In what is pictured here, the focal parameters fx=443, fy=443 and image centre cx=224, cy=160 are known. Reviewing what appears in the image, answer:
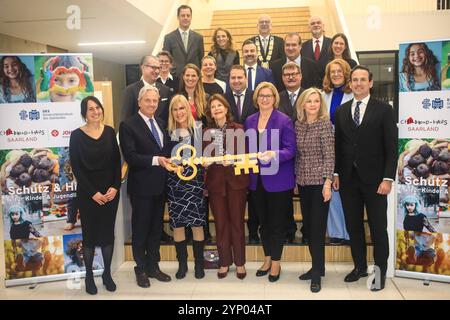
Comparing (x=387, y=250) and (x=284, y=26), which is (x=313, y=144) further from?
(x=284, y=26)

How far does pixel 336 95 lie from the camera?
3.98 meters

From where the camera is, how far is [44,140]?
3754mm

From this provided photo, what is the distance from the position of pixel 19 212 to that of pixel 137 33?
5983mm

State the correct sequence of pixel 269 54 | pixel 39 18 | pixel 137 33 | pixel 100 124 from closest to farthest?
1. pixel 100 124
2. pixel 269 54
3. pixel 39 18
4. pixel 137 33

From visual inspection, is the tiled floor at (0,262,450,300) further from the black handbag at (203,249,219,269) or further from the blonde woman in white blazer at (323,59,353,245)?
the blonde woman in white blazer at (323,59,353,245)

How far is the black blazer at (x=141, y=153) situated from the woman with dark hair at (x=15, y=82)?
2.79 feet

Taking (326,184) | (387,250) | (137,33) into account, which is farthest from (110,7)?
(387,250)

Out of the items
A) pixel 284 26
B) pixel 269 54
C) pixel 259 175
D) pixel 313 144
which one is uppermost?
pixel 284 26

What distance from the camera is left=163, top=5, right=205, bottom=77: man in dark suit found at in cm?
514

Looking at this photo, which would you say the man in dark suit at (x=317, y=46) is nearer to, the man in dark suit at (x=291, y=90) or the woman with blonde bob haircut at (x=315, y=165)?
the man in dark suit at (x=291, y=90)

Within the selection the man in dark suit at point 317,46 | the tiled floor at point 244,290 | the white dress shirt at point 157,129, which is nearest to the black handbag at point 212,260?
the tiled floor at point 244,290

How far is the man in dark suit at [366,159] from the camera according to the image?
3395 millimetres

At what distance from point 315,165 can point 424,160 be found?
0.97 m

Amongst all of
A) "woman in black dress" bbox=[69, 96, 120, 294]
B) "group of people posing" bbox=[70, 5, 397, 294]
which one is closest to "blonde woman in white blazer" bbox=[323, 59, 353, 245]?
"group of people posing" bbox=[70, 5, 397, 294]
